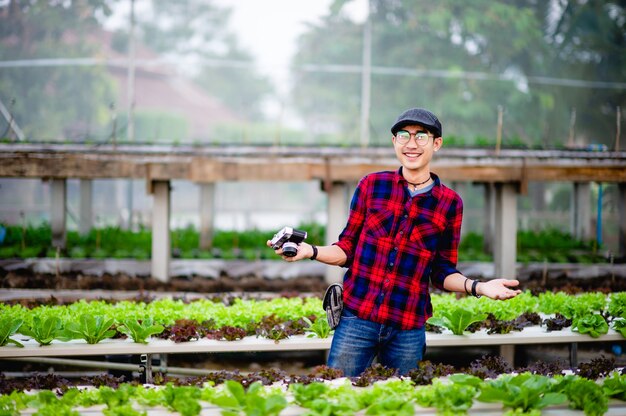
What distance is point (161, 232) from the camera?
8.32 m

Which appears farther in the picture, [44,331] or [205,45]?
[205,45]

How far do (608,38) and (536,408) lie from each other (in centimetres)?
2177

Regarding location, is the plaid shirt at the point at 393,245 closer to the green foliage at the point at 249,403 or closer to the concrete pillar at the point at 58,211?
the green foliage at the point at 249,403

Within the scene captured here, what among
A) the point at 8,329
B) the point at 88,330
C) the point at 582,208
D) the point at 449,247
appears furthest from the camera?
the point at 582,208

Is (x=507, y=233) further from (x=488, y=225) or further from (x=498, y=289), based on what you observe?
(x=498, y=289)

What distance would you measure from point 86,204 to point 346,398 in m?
10.4

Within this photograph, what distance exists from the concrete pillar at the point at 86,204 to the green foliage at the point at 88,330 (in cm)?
823

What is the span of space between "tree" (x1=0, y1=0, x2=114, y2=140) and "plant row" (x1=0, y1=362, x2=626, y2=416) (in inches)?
794

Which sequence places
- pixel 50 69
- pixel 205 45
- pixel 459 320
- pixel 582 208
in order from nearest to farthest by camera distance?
pixel 459 320 → pixel 582 208 → pixel 50 69 → pixel 205 45

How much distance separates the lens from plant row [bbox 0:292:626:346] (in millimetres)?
4254

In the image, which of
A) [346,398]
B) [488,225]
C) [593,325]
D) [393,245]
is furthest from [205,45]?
[346,398]

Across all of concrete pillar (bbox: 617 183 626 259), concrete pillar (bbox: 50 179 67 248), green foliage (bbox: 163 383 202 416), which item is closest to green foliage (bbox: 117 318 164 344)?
green foliage (bbox: 163 383 202 416)

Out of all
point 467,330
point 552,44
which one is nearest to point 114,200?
point 552,44

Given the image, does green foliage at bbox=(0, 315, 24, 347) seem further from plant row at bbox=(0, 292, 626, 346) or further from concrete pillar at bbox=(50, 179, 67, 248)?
concrete pillar at bbox=(50, 179, 67, 248)
